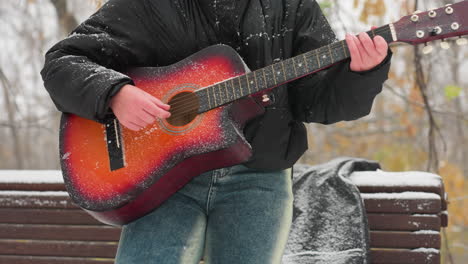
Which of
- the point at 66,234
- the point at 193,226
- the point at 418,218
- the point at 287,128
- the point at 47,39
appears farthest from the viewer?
the point at 47,39

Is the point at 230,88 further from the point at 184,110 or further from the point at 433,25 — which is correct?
the point at 433,25

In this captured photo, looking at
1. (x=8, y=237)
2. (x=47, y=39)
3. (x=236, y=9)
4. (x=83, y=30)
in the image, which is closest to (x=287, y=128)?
(x=236, y=9)

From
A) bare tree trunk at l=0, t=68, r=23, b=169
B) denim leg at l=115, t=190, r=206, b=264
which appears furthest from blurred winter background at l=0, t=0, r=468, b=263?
denim leg at l=115, t=190, r=206, b=264

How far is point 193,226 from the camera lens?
171cm

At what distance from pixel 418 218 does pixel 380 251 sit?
0.76 ft

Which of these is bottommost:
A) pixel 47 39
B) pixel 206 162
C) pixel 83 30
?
pixel 47 39

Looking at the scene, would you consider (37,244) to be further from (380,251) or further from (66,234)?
(380,251)

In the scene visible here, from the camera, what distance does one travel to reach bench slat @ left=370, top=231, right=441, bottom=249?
2.33 meters

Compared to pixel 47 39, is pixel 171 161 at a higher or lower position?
higher

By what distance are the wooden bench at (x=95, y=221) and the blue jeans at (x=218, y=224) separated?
2.61 ft

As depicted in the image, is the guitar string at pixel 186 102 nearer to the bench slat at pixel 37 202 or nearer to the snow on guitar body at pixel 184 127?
the snow on guitar body at pixel 184 127

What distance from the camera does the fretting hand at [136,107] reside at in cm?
162

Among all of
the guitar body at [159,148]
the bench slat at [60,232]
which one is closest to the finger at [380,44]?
the guitar body at [159,148]

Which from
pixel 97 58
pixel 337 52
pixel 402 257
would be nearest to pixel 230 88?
pixel 337 52
